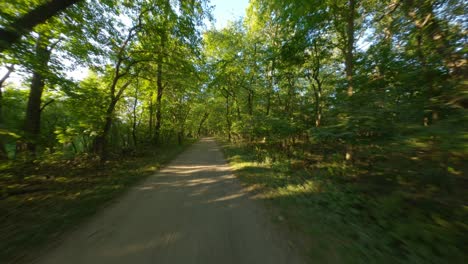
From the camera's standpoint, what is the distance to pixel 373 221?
3.24 m

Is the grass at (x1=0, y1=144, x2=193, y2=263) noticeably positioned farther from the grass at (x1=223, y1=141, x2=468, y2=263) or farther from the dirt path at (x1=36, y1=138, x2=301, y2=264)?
the grass at (x1=223, y1=141, x2=468, y2=263)

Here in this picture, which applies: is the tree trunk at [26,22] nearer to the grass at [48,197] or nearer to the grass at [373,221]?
the grass at [48,197]

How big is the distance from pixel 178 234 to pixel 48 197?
4.20 metres

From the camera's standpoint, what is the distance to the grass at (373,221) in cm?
236

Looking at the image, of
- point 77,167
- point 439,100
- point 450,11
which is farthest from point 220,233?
point 77,167

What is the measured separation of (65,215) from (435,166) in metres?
7.28

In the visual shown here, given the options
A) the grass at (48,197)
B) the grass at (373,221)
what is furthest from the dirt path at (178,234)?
the grass at (373,221)

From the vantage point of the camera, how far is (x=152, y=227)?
331 centimetres

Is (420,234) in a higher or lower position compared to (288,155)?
lower

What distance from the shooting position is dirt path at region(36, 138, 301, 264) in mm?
2488

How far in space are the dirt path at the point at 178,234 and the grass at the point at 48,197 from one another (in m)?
0.40

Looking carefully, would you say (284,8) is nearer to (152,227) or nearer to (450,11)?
(450,11)

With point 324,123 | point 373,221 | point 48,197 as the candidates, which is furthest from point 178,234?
point 324,123

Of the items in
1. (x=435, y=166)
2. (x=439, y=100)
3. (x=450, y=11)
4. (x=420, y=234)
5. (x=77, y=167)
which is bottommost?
(x=420, y=234)
